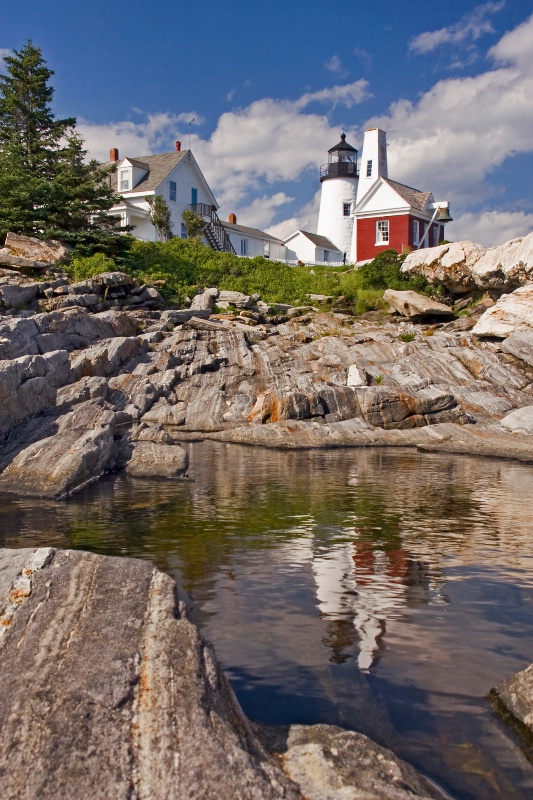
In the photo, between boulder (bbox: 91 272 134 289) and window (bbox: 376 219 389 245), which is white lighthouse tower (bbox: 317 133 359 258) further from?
boulder (bbox: 91 272 134 289)

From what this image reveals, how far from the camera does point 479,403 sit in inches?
1062

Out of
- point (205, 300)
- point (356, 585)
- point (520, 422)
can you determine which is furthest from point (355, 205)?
point (356, 585)

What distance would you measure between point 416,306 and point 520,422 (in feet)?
53.3

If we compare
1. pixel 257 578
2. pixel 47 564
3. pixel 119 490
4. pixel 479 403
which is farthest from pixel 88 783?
pixel 479 403

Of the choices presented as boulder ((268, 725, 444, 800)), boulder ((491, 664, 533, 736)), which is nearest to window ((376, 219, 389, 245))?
boulder ((491, 664, 533, 736))

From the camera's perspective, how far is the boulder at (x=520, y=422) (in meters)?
23.0

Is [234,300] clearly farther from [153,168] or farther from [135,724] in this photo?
[135,724]

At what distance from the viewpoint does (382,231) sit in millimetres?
53281

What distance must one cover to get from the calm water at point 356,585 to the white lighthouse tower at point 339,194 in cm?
4920

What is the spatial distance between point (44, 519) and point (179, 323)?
2297cm

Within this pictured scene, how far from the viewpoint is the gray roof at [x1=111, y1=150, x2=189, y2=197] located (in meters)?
51.8

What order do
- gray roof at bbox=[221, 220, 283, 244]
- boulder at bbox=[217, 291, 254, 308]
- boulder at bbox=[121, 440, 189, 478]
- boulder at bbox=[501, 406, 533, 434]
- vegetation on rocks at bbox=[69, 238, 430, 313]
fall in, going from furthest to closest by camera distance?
gray roof at bbox=[221, 220, 283, 244]
vegetation on rocks at bbox=[69, 238, 430, 313]
boulder at bbox=[217, 291, 254, 308]
boulder at bbox=[501, 406, 533, 434]
boulder at bbox=[121, 440, 189, 478]

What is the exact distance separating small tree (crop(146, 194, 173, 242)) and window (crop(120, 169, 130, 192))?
3861 millimetres

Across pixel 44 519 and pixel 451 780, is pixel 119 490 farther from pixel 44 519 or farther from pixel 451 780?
pixel 451 780
